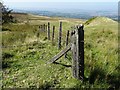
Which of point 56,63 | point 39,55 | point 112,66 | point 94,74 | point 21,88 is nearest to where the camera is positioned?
point 21,88

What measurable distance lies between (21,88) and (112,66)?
350 cm

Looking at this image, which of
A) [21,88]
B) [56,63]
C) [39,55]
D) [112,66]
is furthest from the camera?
[39,55]

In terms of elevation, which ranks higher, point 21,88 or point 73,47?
point 73,47

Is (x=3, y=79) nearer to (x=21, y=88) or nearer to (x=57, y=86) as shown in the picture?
(x=21, y=88)

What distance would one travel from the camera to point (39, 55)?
13.6 meters

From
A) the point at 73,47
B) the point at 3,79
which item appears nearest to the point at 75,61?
the point at 73,47

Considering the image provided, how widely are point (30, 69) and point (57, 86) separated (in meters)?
2.18

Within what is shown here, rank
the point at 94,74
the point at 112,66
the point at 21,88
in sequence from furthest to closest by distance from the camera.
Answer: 1. the point at 112,66
2. the point at 94,74
3. the point at 21,88

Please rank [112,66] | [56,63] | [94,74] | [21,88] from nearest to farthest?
[21,88], [94,74], [112,66], [56,63]

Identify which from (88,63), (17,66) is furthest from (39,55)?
(88,63)

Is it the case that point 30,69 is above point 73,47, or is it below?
below

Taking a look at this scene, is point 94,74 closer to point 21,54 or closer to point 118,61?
point 118,61

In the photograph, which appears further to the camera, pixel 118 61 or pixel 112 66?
pixel 118 61

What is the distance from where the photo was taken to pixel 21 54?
14039mm
